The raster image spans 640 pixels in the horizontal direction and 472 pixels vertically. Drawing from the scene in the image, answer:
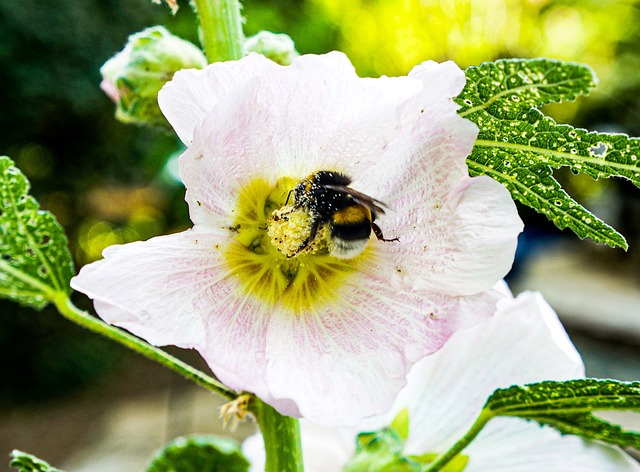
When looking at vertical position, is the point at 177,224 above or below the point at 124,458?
above

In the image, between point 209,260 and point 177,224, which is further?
point 177,224

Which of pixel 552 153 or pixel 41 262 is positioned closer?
pixel 552 153

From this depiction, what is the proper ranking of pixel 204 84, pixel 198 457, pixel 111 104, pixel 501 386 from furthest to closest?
pixel 111 104 → pixel 198 457 → pixel 501 386 → pixel 204 84

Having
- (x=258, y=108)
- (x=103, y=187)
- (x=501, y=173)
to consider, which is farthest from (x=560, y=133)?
(x=103, y=187)

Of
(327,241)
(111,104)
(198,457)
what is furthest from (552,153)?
(111,104)

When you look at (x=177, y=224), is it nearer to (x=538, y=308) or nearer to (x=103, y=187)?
(x=103, y=187)

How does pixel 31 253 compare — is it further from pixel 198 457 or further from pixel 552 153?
pixel 552 153

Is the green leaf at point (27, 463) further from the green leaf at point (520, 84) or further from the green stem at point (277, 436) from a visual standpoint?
the green leaf at point (520, 84)
